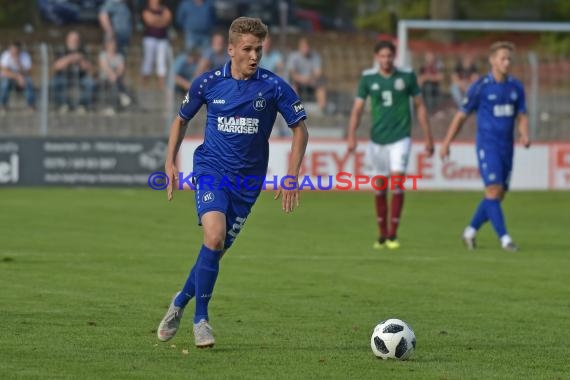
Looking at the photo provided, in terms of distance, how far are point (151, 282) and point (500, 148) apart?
508cm

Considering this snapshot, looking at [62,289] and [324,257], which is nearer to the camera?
[62,289]

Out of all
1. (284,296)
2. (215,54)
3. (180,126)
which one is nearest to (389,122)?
(284,296)

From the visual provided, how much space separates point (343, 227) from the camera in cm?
1836

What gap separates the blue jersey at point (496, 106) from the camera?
1544 cm

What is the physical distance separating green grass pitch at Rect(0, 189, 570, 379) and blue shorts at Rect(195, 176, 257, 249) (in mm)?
771

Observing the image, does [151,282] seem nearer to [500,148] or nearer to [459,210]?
[500,148]

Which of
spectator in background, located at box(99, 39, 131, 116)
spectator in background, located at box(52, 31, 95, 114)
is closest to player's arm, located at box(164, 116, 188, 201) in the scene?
spectator in background, located at box(52, 31, 95, 114)

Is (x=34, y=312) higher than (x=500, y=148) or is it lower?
lower

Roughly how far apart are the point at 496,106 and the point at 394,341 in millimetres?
7677

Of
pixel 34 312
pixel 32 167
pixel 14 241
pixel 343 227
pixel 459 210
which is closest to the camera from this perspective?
pixel 34 312

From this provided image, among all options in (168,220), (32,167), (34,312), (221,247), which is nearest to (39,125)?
(32,167)

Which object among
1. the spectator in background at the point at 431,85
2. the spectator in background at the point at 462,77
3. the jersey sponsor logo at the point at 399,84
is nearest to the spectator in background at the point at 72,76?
the spectator in background at the point at 431,85

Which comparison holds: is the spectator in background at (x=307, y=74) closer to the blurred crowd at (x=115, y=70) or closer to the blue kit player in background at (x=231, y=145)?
the blurred crowd at (x=115, y=70)

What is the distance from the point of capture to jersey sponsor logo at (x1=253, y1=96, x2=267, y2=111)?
891cm
